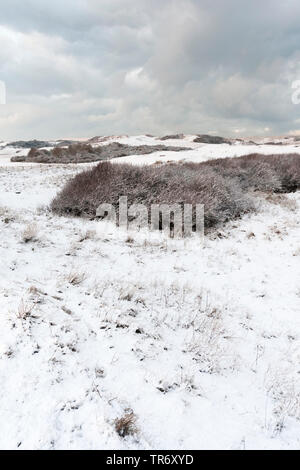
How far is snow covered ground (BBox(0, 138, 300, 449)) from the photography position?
2213mm

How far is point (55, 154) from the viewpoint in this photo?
37.1 meters

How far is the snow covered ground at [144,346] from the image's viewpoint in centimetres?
221

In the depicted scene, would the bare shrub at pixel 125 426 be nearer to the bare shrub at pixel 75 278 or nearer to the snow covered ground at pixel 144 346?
the snow covered ground at pixel 144 346

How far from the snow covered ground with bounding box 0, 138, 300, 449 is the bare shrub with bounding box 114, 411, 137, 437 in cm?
4

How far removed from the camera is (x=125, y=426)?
2150 mm

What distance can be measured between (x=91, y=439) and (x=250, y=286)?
4889 mm

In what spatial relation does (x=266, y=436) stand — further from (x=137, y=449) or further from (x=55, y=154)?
(x=55, y=154)

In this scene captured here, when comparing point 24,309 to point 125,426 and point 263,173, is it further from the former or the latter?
point 263,173

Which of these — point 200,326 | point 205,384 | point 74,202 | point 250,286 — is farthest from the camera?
point 74,202

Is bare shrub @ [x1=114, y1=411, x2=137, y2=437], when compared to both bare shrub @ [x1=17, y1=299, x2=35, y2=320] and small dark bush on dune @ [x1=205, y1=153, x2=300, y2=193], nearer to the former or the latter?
bare shrub @ [x1=17, y1=299, x2=35, y2=320]

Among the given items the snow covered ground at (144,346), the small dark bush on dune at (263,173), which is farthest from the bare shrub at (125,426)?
the small dark bush on dune at (263,173)

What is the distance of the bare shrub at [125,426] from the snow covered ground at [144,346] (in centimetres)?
4

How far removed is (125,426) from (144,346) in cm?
121
